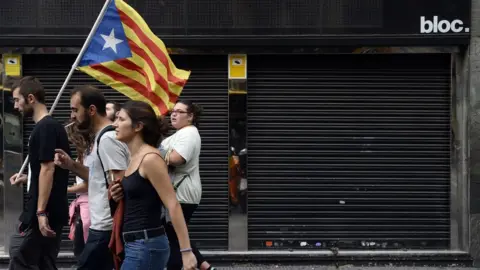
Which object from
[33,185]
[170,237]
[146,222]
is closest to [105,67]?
[33,185]

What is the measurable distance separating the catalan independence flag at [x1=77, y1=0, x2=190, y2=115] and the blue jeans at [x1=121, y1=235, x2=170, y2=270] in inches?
77.0

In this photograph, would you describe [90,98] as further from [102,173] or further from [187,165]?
[187,165]

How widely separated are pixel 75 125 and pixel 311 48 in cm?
340

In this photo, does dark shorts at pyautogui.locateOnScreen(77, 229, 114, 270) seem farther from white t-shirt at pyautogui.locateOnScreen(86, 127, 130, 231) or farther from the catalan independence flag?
the catalan independence flag

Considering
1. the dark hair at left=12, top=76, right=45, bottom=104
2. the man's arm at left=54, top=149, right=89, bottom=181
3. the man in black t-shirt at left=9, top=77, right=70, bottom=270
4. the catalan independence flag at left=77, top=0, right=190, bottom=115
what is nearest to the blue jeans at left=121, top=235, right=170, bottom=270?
the man in black t-shirt at left=9, top=77, right=70, bottom=270

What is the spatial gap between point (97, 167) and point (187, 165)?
4.55 ft

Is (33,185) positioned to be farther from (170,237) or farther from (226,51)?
(226,51)

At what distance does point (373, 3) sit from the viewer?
8438 millimetres

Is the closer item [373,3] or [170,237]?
[170,237]

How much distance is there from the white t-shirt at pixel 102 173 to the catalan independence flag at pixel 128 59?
0.78 meters

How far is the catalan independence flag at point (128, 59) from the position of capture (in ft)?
20.2

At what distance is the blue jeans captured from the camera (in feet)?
14.7

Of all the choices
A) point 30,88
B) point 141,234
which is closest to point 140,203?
point 141,234

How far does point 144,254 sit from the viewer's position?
14.7 feet
